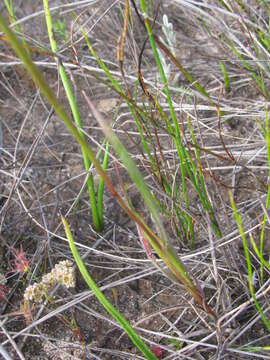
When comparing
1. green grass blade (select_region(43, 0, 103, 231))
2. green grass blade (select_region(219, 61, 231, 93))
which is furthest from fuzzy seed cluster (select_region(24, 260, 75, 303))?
green grass blade (select_region(219, 61, 231, 93))

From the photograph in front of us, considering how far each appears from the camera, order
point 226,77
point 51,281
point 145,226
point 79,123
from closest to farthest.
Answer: point 145,226 → point 51,281 → point 79,123 → point 226,77

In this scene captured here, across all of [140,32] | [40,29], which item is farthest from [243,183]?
[40,29]

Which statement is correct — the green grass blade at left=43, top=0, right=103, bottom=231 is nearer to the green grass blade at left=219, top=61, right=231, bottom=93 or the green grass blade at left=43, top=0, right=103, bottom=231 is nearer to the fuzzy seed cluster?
the fuzzy seed cluster

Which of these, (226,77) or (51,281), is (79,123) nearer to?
(51,281)

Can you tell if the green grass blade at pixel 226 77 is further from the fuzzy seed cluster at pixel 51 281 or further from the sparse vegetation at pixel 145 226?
the fuzzy seed cluster at pixel 51 281

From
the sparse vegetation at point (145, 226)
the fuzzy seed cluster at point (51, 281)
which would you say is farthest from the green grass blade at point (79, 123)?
the fuzzy seed cluster at point (51, 281)

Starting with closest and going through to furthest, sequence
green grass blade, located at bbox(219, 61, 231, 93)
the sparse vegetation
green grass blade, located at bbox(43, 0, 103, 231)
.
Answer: the sparse vegetation → green grass blade, located at bbox(43, 0, 103, 231) → green grass blade, located at bbox(219, 61, 231, 93)

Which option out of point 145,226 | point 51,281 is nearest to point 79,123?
point 51,281

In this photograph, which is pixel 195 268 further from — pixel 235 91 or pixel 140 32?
pixel 140 32

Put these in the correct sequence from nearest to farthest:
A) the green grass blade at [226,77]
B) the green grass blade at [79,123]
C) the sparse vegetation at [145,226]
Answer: the sparse vegetation at [145,226], the green grass blade at [79,123], the green grass blade at [226,77]

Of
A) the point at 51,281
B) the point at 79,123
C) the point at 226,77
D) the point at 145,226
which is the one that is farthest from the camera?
the point at 226,77

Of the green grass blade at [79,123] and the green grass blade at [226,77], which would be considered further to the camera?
the green grass blade at [226,77]
